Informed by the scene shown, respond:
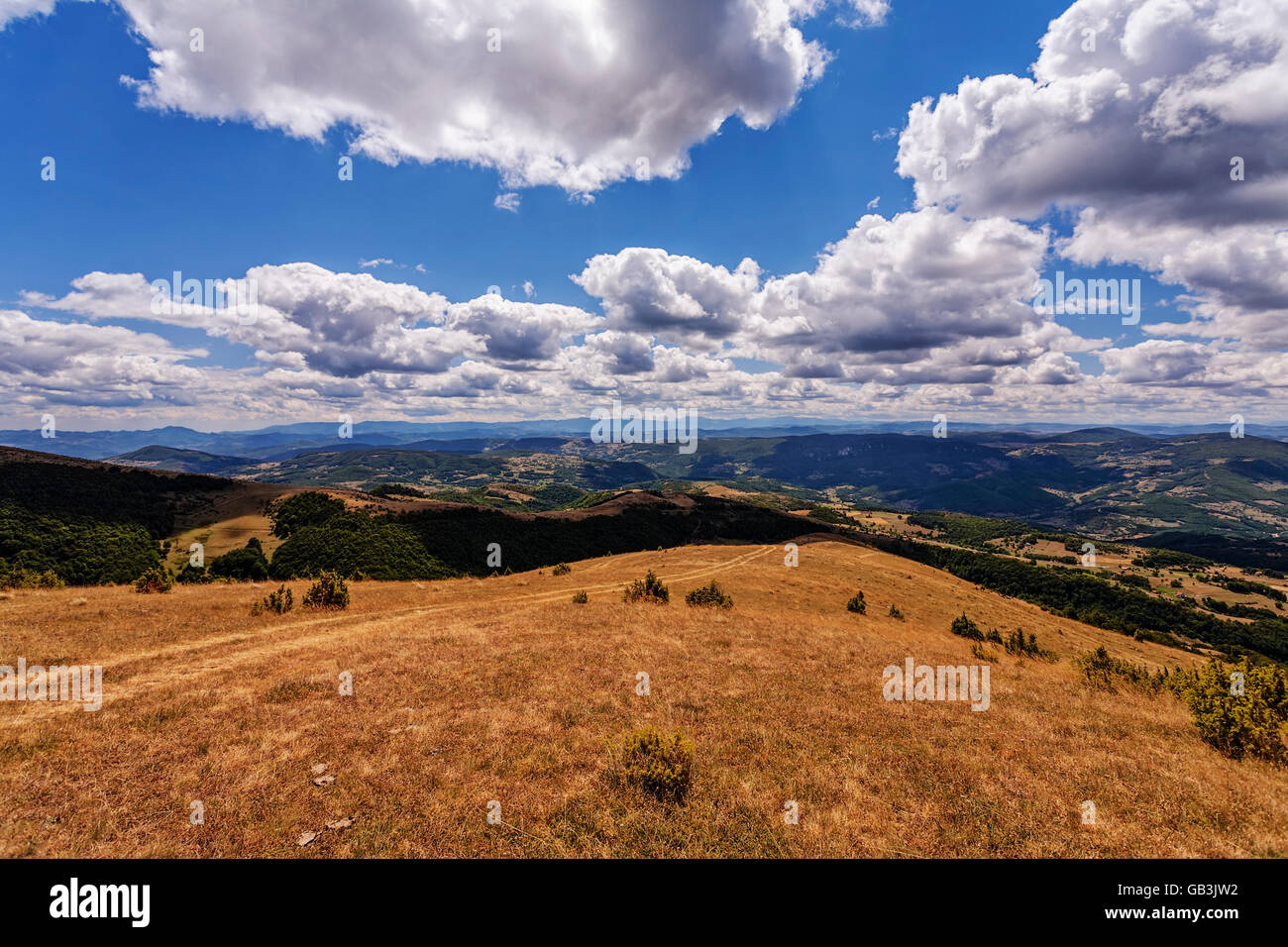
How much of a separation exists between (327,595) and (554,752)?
28.0 metres

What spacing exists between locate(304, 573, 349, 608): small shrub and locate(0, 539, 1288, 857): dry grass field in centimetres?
534

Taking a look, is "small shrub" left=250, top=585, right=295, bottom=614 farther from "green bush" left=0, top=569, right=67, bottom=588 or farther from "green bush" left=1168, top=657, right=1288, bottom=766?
"green bush" left=1168, top=657, right=1288, bottom=766

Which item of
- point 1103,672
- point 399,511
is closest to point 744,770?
point 1103,672

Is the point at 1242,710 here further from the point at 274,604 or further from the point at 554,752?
the point at 274,604

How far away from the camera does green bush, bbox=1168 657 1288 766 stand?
15.0 meters

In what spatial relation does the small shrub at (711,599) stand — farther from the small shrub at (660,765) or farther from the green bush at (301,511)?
the green bush at (301,511)

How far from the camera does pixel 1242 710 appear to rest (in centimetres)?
1533

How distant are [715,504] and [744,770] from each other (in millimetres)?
184363

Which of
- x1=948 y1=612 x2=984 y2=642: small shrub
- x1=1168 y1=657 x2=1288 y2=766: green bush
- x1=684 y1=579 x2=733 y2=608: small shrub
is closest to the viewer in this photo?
x1=1168 y1=657 x2=1288 y2=766: green bush

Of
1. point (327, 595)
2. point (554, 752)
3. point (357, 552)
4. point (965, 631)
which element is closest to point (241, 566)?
point (357, 552)

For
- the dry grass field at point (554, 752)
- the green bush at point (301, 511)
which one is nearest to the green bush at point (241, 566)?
the green bush at point (301, 511)

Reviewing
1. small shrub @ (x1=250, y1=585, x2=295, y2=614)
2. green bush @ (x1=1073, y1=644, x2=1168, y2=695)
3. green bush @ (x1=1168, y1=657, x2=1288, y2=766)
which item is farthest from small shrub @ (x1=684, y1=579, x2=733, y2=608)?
small shrub @ (x1=250, y1=585, x2=295, y2=614)

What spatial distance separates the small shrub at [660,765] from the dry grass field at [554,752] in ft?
1.89
